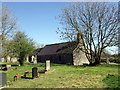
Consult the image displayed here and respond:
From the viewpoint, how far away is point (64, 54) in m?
34.5

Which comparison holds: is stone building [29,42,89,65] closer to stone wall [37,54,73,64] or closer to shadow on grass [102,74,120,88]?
stone wall [37,54,73,64]

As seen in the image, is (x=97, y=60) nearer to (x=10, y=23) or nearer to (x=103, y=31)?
(x=103, y=31)

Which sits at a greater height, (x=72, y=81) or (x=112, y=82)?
(x=112, y=82)

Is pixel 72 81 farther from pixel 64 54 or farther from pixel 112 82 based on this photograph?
pixel 64 54

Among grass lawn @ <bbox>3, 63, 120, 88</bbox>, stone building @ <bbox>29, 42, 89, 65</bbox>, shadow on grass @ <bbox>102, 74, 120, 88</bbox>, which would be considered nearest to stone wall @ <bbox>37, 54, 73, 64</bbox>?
stone building @ <bbox>29, 42, 89, 65</bbox>

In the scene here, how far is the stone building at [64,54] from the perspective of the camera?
3134 centimetres

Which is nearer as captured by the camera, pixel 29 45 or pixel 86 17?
pixel 86 17

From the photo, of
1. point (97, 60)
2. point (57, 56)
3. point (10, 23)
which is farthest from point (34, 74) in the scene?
point (57, 56)

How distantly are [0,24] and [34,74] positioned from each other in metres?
16.2

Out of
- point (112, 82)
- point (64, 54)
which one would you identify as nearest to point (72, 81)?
point (112, 82)

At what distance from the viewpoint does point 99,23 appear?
24.5 metres

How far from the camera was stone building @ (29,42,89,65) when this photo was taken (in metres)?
31.3

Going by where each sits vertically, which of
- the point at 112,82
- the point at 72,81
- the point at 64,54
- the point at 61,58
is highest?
the point at 64,54

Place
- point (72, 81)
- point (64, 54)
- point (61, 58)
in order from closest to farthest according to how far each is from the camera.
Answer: point (72, 81) < point (64, 54) < point (61, 58)
